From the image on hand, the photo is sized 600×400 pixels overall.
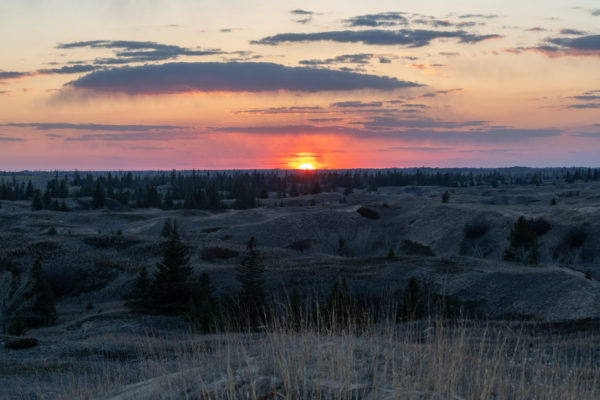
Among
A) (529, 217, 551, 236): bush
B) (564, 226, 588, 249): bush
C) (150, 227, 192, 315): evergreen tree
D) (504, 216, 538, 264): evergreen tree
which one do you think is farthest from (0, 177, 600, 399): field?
(504, 216, 538, 264): evergreen tree

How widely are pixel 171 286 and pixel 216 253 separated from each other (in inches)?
1017

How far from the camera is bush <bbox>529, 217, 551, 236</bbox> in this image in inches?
2867

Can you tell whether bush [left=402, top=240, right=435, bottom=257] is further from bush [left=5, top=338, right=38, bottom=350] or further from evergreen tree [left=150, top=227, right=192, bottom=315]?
bush [left=5, top=338, right=38, bottom=350]

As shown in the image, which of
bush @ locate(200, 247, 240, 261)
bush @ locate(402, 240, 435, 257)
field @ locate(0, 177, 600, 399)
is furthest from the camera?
bush @ locate(402, 240, 435, 257)

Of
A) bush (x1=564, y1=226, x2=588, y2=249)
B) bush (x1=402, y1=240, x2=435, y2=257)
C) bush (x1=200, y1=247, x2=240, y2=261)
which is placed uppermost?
bush (x1=564, y1=226, x2=588, y2=249)

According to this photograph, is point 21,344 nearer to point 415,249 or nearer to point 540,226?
point 415,249

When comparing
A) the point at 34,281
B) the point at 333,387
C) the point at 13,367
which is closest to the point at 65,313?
the point at 34,281

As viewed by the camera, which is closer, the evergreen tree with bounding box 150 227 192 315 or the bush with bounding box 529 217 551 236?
the evergreen tree with bounding box 150 227 192 315

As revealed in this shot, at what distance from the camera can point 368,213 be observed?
99.3 m

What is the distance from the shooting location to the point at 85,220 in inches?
3846

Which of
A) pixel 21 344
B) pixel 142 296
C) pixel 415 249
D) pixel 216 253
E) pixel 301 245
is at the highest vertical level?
pixel 21 344

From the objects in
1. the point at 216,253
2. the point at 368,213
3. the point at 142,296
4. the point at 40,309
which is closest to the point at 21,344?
the point at 142,296

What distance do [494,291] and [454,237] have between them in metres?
40.5

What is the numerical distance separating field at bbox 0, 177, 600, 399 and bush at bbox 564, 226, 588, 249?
195 mm
